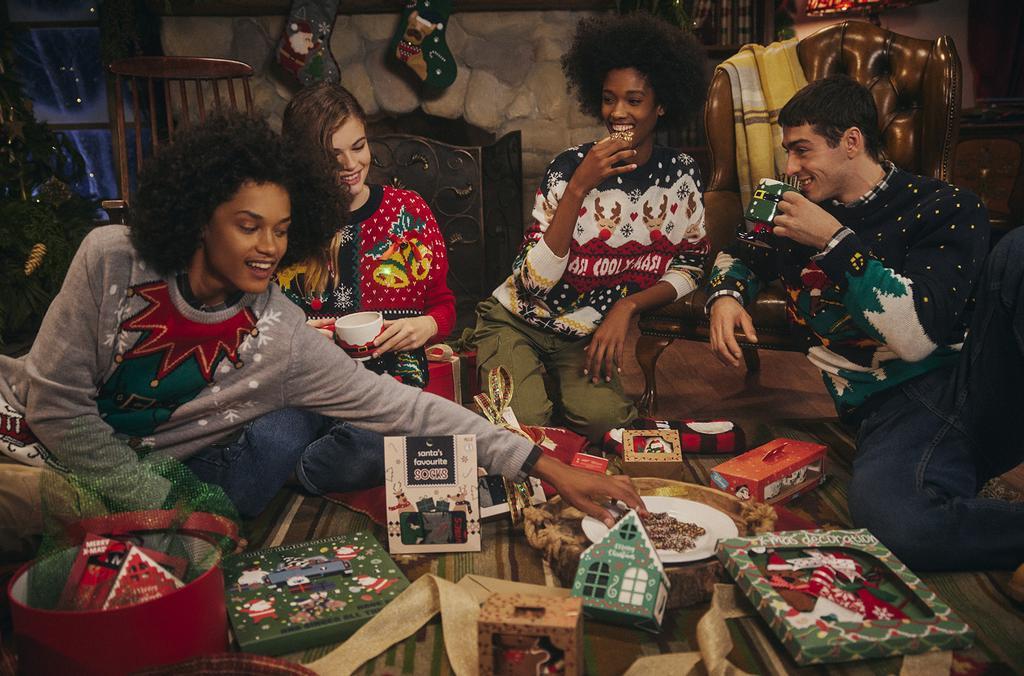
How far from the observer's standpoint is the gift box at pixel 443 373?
2.15 metres

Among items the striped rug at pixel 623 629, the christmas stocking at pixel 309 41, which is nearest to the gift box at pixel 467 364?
the striped rug at pixel 623 629

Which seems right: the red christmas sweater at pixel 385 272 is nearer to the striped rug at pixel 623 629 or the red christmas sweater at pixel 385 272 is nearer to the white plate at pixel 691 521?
the striped rug at pixel 623 629

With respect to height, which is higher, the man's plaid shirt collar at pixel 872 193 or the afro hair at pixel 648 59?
the afro hair at pixel 648 59

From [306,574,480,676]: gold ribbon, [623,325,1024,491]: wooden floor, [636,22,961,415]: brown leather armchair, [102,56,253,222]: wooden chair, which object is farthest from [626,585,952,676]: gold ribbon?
[102,56,253,222]: wooden chair

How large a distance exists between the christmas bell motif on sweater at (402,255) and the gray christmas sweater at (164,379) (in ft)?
1.26

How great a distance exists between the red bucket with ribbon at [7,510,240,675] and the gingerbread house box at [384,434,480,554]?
389 mm

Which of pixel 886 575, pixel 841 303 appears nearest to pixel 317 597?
pixel 886 575

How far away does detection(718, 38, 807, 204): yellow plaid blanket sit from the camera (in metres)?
2.71

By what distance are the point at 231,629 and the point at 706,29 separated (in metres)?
3.47

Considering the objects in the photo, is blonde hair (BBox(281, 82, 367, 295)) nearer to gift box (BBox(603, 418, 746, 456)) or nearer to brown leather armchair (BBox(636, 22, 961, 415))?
gift box (BBox(603, 418, 746, 456))

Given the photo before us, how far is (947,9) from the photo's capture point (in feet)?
14.6

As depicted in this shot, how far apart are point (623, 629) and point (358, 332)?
28.9 inches

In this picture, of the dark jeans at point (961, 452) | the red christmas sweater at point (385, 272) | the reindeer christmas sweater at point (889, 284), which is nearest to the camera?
the dark jeans at point (961, 452)

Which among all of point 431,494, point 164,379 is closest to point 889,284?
point 431,494
